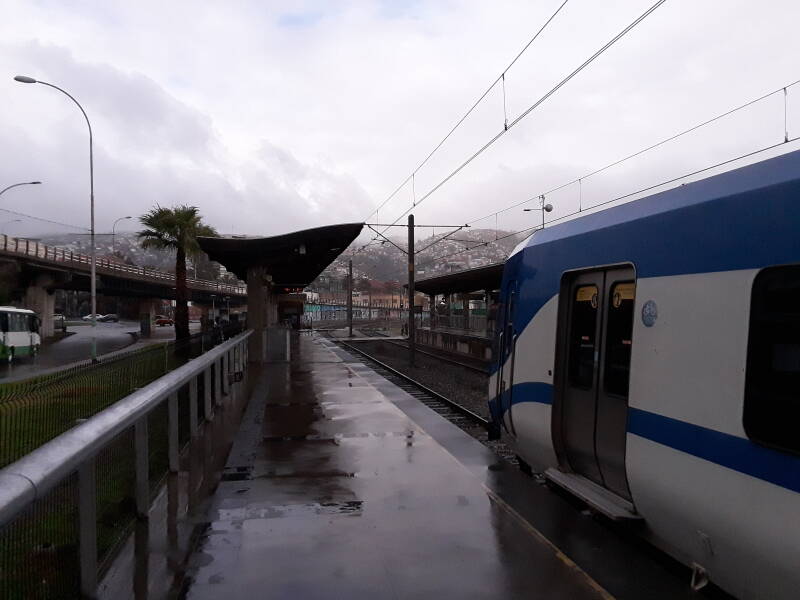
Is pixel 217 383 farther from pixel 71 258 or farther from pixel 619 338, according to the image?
pixel 71 258

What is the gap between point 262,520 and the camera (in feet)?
19.7

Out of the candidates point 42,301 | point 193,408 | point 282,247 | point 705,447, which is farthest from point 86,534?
point 42,301

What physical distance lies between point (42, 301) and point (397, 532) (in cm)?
5340

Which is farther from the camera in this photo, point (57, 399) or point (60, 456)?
point (57, 399)

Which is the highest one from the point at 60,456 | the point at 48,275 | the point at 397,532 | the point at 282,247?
the point at 48,275

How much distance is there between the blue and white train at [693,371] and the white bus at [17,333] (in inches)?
1195

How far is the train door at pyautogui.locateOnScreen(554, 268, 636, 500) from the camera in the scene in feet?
18.2

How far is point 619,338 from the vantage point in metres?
5.63

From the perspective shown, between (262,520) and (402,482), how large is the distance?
6.01ft

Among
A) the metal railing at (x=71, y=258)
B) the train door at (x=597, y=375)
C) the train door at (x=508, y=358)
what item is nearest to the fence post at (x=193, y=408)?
the train door at (x=508, y=358)

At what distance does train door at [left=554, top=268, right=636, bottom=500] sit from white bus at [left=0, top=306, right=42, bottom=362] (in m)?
30.4

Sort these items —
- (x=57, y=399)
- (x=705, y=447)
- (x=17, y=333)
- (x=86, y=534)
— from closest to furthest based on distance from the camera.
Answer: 1. (x=86, y=534)
2. (x=705, y=447)
3. (x=57, y=399)
4. (x=17, y=333)

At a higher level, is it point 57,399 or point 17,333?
point 57,399

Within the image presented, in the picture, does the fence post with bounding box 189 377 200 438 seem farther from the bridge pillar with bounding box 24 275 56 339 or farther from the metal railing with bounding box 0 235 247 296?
the bridge pillar with bounding box 24 275 56 339
